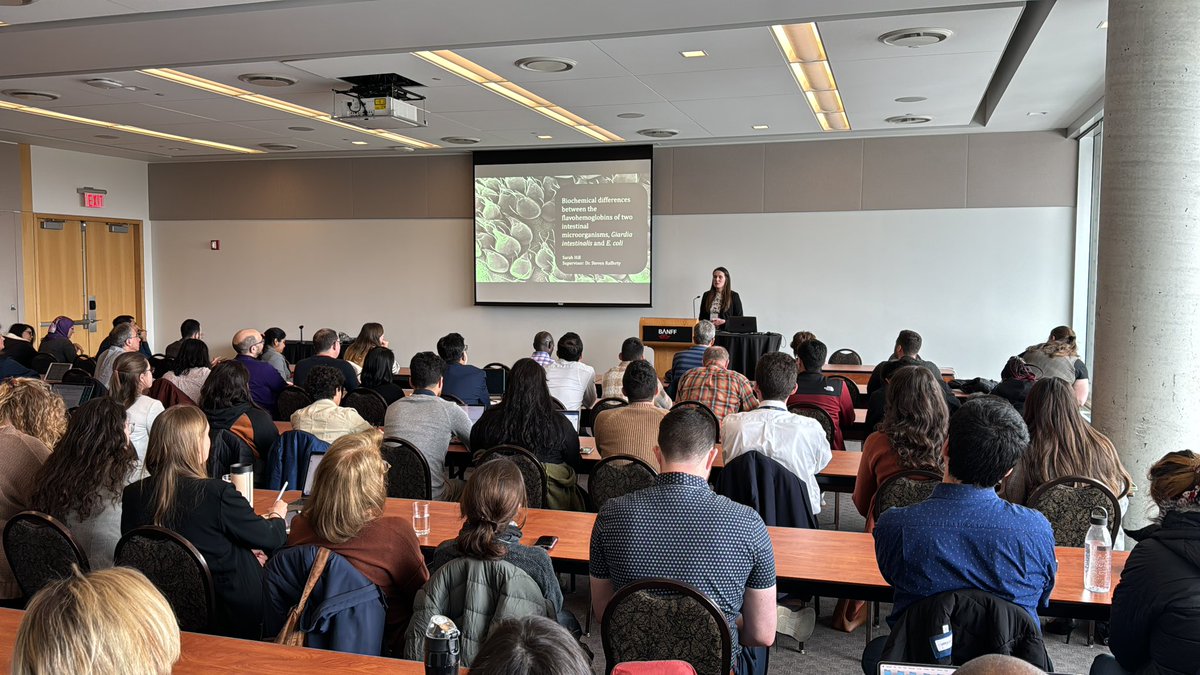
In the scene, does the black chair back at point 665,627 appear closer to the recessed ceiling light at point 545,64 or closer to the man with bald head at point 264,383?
the man with bald head at point 264,383

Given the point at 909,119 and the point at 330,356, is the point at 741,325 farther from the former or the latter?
the point at 330,356

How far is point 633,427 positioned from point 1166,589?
2837mm

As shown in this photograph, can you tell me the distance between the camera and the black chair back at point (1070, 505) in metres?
3.49

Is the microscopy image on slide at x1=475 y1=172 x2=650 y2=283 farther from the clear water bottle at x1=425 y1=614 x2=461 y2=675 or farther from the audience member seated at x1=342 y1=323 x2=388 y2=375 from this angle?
the clear water bottle at x1=425 y1=614 x2=461 y2=675


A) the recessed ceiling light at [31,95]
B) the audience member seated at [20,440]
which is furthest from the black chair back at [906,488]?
the recessed ceiling light at [31,95]

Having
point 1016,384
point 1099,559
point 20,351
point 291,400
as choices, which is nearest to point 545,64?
point 291,400

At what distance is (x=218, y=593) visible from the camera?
3.07 metres

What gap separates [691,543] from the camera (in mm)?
2520

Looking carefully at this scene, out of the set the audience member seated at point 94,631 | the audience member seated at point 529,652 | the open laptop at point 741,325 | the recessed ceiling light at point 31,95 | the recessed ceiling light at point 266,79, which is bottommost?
the audience member seated at point 94,631

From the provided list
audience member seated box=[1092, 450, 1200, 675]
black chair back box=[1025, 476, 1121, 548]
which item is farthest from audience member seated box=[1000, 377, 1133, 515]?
audience member seated box=[1092, 450, 1200, 675]

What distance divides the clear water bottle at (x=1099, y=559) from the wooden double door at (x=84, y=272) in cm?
1294

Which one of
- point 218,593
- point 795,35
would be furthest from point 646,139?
point 218,593

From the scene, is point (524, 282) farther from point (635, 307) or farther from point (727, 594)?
point (727, 594)

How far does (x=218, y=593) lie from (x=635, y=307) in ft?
28.6
